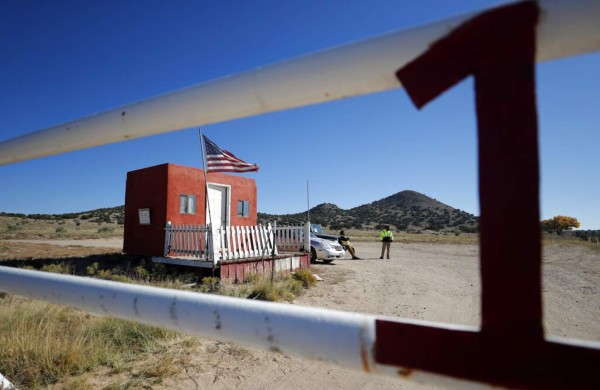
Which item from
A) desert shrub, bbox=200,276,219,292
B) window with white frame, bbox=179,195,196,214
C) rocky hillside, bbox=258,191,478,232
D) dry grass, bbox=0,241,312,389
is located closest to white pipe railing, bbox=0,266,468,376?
dry grass, bbox=0,241,312,389

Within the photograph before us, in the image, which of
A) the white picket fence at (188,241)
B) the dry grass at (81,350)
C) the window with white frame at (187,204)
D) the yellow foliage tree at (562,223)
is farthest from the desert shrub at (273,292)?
the yellow foliage tree at (562,223)

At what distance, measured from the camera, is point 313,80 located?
759 mm

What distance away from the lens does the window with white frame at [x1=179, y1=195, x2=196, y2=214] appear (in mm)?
13953

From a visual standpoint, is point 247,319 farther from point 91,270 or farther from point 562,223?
point 562,223

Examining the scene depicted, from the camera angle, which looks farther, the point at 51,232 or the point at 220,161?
the point at 51,232

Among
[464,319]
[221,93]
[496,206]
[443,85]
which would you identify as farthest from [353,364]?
[464,319]

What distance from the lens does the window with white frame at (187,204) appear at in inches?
549

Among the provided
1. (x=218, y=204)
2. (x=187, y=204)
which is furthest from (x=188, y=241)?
(x=218, y=204)

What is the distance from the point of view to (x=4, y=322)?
5.00 m

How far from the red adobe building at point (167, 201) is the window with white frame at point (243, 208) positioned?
23 cm

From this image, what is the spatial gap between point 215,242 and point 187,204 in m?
4.30

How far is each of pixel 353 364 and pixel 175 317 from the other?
1.50 feet

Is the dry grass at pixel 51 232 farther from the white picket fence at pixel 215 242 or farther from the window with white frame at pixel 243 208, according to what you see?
the white picket fence at pixel 215 242

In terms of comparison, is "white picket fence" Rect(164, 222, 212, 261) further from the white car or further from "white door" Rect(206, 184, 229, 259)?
the white car
